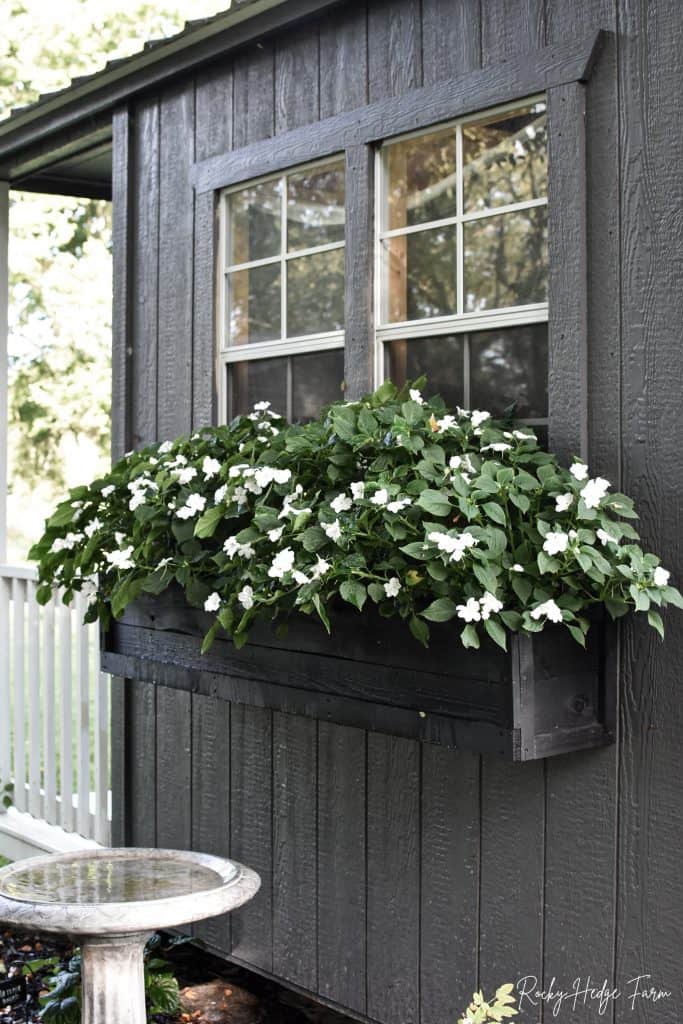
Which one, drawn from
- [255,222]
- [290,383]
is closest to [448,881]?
[290,383]

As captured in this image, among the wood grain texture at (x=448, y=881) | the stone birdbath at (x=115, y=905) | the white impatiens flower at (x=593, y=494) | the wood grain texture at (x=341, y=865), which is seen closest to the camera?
the white impatiens flower at (x=593, y=494)

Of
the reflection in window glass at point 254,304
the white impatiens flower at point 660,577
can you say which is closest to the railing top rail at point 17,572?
the reflection in window glass at point 254,304

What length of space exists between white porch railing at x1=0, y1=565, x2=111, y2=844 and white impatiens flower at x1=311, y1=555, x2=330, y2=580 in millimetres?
2305

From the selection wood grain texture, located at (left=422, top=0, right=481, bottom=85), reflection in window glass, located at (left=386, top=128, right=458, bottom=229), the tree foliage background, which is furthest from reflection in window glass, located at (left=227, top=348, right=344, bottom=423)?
the tree foliage background

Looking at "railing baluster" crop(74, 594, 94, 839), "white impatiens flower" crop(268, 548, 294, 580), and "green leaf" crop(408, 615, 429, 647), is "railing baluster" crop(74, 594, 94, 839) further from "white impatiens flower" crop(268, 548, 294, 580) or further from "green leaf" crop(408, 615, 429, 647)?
"green leaf" crop(408, 615, 429, 647)

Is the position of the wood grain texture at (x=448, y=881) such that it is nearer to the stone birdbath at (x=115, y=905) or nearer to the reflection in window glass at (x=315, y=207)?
the stone birdbath at (x=115, y=905)

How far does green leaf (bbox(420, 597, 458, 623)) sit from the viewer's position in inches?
107

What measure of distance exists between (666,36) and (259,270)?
165 centimetres

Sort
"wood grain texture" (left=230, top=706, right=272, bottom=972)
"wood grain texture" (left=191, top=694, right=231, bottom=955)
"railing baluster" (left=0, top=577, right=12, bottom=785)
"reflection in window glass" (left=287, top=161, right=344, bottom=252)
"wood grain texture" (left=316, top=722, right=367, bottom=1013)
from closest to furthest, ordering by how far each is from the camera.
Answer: "wood grain texture" (left=316, top=722, right=367, bottom=1013) → "reflection in window glass" (left=287, top=161, right=344, bottom=252) → "wood grain texture" (left=230, top=706, right=272, bottom=972) → "wood grain texture" (left=191, top=694, right=231, bottom=955) → "railing baluster" (left=0, top=577, right=12, bottom=785)

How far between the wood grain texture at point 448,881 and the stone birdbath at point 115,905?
1.67 ft

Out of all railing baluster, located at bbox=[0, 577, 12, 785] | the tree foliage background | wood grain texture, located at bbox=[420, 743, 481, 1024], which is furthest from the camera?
the tree foliage background

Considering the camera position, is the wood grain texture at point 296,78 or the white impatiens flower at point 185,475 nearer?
the white impatiens flower at point 185,475

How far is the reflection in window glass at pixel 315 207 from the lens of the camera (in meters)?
3.84

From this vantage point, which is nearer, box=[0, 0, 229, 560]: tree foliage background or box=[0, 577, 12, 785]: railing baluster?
box=[0, 577, 12, 785]: railing baluster
